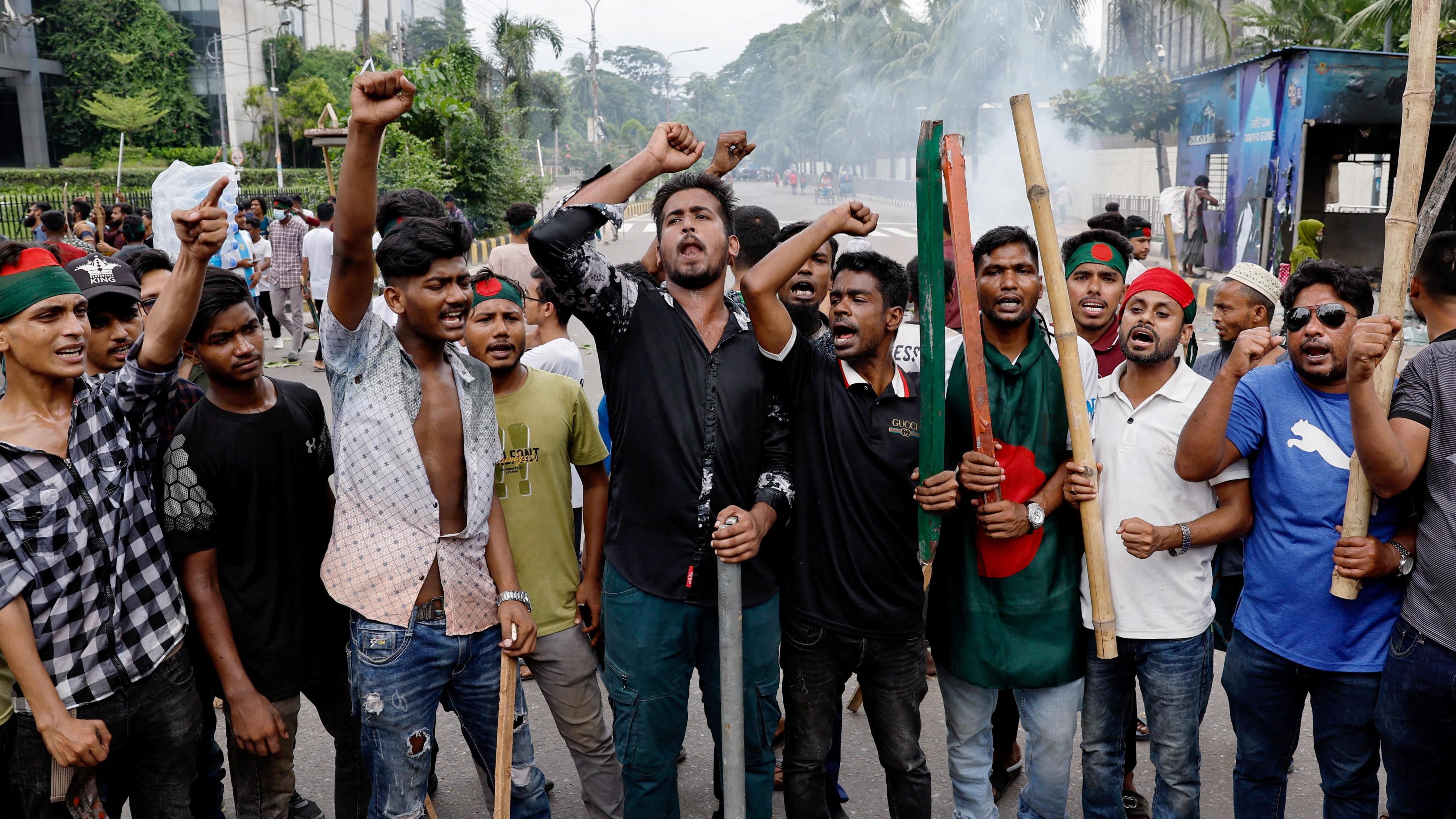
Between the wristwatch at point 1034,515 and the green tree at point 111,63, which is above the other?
the green tree at point 111,63

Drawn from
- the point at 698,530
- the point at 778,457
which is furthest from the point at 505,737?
the point at 778,457

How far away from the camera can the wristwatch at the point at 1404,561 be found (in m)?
2.83

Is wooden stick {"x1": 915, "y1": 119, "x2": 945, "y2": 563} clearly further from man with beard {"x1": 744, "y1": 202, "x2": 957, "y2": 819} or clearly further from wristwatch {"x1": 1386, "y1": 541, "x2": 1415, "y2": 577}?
wristwatch {"x1": 1386, "y1": 541, "x2": 1415, "y2": 577}

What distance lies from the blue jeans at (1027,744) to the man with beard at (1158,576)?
94 mm

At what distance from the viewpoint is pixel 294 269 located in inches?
494

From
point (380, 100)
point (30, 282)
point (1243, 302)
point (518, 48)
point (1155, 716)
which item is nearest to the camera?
point (380, 100)

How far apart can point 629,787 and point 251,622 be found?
47.2 inches

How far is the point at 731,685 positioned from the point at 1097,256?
8.11ft

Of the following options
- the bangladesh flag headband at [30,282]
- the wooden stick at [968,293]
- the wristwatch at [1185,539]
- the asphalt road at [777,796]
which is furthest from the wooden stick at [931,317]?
the bangladesh flag headband at [30,282]

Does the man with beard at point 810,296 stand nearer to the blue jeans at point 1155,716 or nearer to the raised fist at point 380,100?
the blue jeans at point 1155,716

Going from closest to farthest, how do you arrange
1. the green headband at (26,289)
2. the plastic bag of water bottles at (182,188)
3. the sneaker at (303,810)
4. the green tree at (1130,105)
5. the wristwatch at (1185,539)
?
the green headband at (26,289) → the wristwatch at (1185,539) → the sneaker at (303,810) → the plastic bag of water bottles at (182,188) → the green tree at (1130,105)

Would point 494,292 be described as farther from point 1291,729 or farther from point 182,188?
point 182,188

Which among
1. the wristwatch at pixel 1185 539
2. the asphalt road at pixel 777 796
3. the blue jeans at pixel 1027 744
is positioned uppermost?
the wristwatch at pixel 1185 539

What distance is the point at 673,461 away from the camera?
2.97 metres
